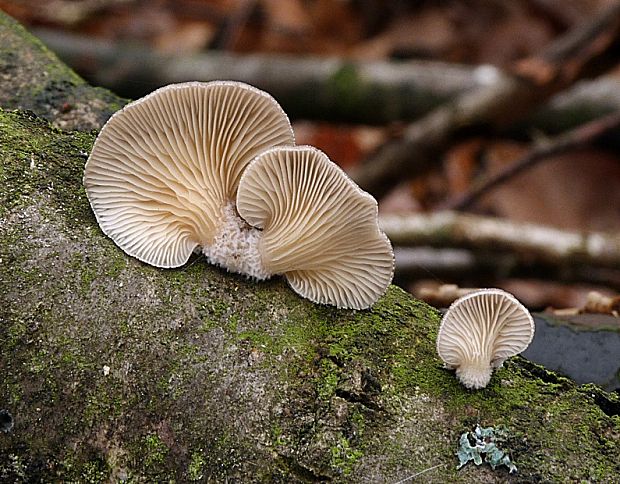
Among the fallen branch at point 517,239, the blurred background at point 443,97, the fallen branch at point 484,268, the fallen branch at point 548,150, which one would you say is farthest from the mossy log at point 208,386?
the fallen branch at point 548,150

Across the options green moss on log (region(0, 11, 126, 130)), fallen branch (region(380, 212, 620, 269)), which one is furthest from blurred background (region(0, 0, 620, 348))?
green moss on log (region(0, 11, 126, 130))

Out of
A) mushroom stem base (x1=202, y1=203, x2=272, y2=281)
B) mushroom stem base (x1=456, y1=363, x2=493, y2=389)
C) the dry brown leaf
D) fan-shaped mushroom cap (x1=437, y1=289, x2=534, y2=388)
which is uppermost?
fan-shaped mushroom cap (x1=437, y1=289, x2=534, y2=388)

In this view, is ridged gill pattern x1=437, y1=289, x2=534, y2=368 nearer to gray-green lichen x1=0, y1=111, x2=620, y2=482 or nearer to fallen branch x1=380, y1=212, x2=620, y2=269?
gray-green lichen x1=0, y1=111, x2=620, y2=482

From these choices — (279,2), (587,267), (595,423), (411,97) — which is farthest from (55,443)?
(279,2)

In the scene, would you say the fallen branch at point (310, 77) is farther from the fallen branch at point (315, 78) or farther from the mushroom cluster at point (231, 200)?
the mushroom cluster at point (231, 200)

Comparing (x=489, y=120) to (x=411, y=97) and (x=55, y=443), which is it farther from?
(x=55, y=443)

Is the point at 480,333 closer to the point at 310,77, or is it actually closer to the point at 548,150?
the point at 548,150
